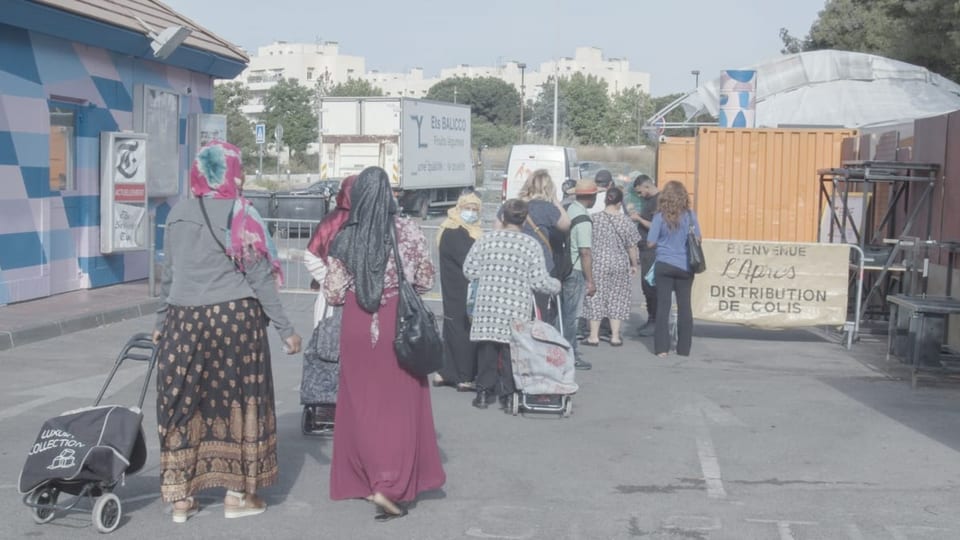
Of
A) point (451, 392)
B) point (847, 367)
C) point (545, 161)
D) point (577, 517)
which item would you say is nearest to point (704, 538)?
point (577, 517)

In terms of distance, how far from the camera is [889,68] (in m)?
23.2

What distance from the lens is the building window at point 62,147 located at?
1382 cm

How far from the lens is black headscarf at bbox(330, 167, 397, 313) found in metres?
5.84

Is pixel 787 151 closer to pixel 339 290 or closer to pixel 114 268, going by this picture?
pixel 114 268

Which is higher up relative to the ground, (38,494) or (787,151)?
(787,151)

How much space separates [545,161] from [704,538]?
22880 mm

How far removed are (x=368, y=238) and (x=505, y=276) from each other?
9.12ft

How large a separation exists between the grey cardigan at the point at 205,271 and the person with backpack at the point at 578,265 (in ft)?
17.5

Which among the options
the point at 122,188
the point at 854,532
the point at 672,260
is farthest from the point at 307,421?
the point at 122,188

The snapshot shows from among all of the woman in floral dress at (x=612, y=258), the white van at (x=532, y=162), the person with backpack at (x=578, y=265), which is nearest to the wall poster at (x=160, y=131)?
the woman in floral dress at (x=612, y=258)

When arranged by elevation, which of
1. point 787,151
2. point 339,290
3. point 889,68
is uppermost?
point 889,68

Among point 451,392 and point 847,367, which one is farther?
point 847,367

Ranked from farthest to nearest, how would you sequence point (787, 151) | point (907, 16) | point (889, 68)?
point (889, 68), point (907, 16), point (787, 151)

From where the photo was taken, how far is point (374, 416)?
5.84 m
